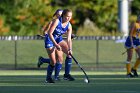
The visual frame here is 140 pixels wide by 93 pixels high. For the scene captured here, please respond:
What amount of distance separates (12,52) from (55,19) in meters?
13.1

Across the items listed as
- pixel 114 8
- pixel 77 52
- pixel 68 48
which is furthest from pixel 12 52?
pixel 114 8

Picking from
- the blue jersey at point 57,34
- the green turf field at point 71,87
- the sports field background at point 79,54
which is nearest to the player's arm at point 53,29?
the blue jersey at point 57,34

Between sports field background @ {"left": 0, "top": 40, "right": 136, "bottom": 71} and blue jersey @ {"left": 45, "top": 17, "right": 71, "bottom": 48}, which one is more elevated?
blue jersey @ {"left": 45, "top": 17, "right": 71, "bottom": 48}

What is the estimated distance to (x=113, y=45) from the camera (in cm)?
3350

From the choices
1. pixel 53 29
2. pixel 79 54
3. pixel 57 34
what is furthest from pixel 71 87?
pixel 79 54

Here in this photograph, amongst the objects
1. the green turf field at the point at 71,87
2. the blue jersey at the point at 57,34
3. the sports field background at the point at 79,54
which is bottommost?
the green turf field at the point at 71,87

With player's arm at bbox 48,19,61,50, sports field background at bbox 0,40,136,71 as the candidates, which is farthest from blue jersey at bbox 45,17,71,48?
sports field background at bbox 0,40,136,71

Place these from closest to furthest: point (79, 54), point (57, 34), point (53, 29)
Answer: point (53, 29), point (57, 34), point (79, 54)

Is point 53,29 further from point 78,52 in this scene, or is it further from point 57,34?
point 78,52

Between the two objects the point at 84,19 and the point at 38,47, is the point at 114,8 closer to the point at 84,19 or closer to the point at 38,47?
the point at 84,19

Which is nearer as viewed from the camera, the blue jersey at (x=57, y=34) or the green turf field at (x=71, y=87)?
the green turf field at (x=71, y=87)

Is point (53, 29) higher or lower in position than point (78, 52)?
higher

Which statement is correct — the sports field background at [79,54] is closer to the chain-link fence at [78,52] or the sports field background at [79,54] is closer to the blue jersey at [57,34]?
the chain-link fence at [78,52]

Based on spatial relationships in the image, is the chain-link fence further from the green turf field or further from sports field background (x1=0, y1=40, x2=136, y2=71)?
the green turf field
